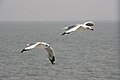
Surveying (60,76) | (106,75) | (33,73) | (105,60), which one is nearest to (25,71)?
(33,73)

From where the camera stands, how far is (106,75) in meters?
40.5

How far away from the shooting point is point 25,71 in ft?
141

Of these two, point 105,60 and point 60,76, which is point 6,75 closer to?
point 60,76

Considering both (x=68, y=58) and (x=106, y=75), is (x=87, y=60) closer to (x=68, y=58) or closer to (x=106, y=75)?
(x=68, y=58)

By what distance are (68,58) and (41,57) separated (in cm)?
453

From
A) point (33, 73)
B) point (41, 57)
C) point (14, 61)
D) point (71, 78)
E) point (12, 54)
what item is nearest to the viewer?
point (71, 78)

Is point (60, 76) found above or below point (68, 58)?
above

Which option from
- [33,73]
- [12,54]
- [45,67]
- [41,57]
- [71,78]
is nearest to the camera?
[71,78]

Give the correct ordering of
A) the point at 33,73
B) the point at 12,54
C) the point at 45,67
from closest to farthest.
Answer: the point at 33,73, the point at 45,67, the point at 12,54

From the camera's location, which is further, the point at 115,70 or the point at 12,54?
the point at 12,54

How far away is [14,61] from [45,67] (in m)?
7.07

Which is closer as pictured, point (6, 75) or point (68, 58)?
point (6, 75)

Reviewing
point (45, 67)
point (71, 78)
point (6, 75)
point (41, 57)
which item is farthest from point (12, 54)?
point (71, 78)

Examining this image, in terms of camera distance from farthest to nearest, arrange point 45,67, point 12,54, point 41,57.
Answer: point 12,54 → point 41,57 → point 45,67
